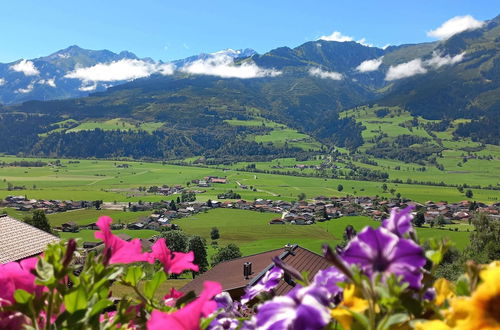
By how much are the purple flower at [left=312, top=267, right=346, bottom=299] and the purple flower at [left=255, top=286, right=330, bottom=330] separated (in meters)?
0.16

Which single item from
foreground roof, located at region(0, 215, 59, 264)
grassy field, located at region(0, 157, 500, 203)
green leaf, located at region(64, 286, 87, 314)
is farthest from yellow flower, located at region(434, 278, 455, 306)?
grassy field, located at region(0, 157, 500, 203)

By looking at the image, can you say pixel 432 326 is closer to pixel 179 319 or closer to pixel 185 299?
pixel 179 319

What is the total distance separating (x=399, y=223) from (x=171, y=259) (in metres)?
0.98

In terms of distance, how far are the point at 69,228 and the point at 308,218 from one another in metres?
57.8

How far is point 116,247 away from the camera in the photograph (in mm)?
1551

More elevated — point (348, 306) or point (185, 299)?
point (348, 306)

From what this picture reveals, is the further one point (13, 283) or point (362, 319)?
point (13, 283)

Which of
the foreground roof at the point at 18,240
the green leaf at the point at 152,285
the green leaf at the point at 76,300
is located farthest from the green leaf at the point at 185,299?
the foreground roof at the point at 18,240

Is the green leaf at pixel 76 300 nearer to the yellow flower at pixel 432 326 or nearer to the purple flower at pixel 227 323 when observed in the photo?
the purple flower at pixel 227 323

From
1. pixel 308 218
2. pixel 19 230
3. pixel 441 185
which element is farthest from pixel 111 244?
pixel 441 185

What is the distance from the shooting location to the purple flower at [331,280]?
4.37 ft

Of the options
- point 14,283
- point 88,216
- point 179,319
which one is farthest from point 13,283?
point 88,216

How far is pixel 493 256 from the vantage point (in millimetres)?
35500

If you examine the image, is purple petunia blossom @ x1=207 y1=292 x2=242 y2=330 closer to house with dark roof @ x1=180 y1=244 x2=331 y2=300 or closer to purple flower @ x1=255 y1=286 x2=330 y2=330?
purple flower @ x1=255 y1=286 x2=330 y2=330
